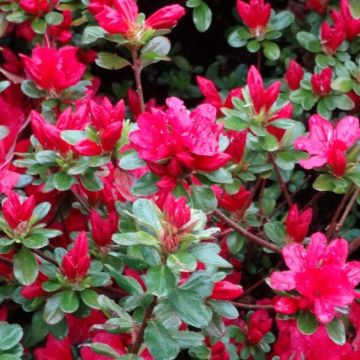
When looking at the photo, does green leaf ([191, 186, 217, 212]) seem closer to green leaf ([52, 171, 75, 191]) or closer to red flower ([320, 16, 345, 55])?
green leaf ([52, 171, 75, 191])

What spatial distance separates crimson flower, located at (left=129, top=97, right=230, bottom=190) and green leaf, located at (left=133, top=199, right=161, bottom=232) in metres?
0.11

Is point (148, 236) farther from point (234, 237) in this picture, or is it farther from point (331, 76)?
point (331, 76)

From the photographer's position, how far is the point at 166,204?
122 cm

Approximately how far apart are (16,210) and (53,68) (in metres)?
0.47

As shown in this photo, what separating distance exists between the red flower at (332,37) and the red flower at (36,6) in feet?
2.38

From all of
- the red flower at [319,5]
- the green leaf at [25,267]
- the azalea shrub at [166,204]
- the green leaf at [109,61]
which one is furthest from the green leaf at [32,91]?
the red flower at [319,5]

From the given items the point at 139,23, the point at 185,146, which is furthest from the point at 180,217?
the point at 139,23

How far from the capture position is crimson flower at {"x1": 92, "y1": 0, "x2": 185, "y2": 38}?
66.0 inches

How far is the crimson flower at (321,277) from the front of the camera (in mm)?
1321

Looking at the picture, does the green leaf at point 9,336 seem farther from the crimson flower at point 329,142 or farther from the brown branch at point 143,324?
the crimson flower at point 329,142

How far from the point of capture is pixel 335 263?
1.35 metres

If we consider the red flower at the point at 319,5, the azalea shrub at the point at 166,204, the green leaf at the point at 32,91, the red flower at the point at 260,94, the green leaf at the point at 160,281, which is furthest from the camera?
the red flower at the point at 319,5

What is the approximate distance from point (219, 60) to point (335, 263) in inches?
55.6

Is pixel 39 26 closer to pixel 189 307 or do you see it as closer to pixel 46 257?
pixel 46 257
